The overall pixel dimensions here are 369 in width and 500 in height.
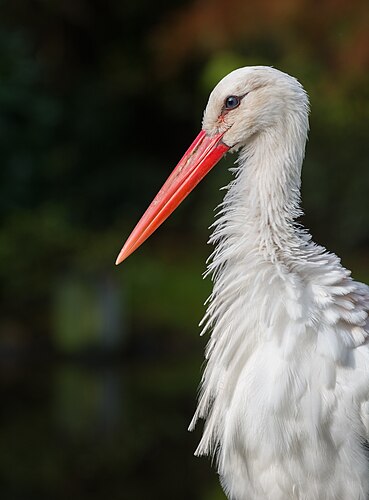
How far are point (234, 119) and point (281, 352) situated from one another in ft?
3.05

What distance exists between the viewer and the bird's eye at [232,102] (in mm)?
4641

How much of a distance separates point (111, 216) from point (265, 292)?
15.3 m

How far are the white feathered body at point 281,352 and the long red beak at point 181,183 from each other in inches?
5.9

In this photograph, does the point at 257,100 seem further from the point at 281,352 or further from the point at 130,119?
the point at 130,119

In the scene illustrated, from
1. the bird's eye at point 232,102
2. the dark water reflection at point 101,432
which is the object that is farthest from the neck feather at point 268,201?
the dark water reflection at point 101,432

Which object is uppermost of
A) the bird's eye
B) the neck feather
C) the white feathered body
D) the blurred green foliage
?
the blurred green foliage

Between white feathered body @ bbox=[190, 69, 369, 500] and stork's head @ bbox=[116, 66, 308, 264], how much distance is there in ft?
0.14

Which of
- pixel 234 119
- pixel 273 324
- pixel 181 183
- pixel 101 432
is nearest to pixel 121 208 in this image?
pixel 101 432

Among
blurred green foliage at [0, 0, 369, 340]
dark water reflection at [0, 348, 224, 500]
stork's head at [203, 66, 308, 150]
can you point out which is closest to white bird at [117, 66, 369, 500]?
stork's head at [203, 66, 308, 150]

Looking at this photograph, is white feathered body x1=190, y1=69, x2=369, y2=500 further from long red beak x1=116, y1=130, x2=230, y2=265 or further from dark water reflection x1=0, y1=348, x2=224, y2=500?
dark water reflection x1=0, y1=348, x2=224, y2=500

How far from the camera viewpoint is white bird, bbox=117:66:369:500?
14.0 feet

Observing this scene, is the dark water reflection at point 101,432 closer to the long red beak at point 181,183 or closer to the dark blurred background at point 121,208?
the dark blurred background at point 121,208

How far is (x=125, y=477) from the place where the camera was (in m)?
8.91

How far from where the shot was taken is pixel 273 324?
436 cm
